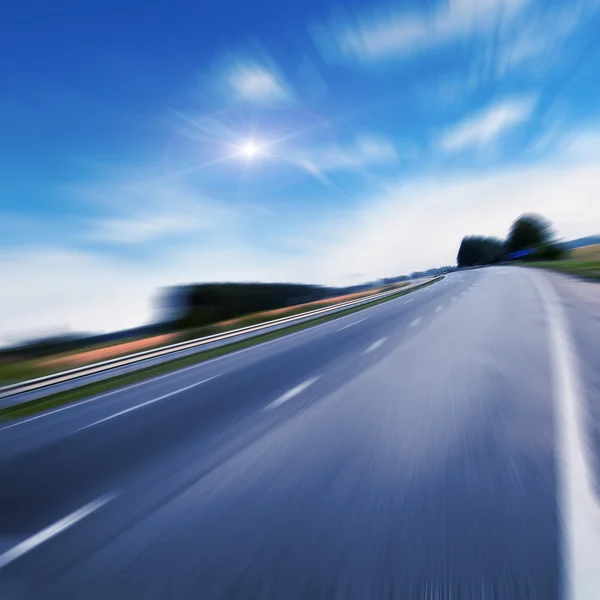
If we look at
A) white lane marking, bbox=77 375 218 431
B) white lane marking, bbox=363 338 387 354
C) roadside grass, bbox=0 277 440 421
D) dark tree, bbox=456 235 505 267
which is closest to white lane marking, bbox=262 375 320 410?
white lane marking, bbox=77 375 218 431

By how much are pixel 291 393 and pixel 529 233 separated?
431 ft

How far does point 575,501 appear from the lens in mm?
3090

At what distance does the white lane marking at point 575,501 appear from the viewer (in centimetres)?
234

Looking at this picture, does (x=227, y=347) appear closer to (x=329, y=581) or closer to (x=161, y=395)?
(x=161, y=395)

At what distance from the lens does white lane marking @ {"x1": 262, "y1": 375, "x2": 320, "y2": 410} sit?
21.7ft

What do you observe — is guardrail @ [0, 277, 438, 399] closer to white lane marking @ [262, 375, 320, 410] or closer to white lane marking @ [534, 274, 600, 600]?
white lane marking @ [262, 375, 320, 410]

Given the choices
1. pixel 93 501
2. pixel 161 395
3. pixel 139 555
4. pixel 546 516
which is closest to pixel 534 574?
pixel 546 516

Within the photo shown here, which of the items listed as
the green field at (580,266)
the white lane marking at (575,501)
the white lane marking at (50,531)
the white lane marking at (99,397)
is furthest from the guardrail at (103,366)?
the green field at (580,266)

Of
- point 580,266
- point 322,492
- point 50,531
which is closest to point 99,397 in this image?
point 50,531

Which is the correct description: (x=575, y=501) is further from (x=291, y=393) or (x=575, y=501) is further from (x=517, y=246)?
(x=517, y=246)

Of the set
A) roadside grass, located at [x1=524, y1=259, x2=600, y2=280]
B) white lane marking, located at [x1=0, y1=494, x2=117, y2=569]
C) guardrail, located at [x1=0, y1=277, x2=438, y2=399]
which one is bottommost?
roadside grass, located at [x1=524, y1=259, x2=600, y2=280]

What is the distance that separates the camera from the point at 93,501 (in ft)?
12.6

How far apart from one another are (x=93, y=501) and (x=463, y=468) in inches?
139

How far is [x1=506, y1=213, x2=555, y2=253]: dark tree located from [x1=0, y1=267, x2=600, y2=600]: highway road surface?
125 m
